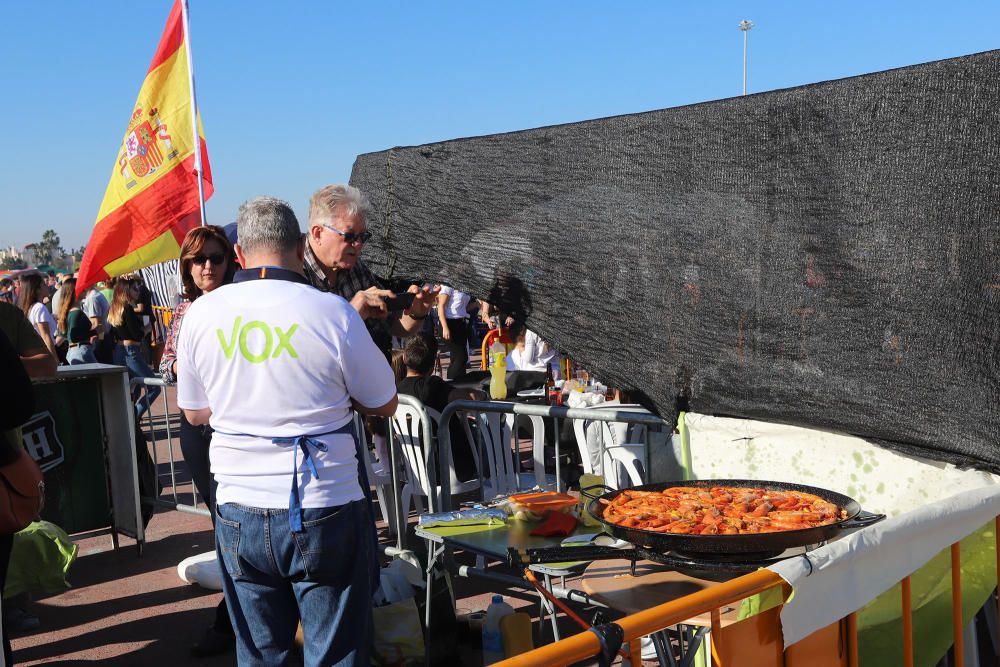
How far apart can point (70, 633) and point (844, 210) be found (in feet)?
15.4

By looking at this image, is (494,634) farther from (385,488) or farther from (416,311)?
(385,488)

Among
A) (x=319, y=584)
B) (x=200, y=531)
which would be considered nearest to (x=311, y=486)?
(x=319, y=584)

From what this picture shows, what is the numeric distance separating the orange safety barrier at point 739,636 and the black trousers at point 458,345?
37.5ft

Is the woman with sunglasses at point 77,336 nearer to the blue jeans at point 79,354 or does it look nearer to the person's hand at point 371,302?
the blue jeans at point 79,354

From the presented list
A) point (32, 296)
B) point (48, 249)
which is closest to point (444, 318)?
point (32, 296)

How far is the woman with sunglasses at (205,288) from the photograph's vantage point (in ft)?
15.1

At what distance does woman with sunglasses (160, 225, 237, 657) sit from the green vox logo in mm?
1903

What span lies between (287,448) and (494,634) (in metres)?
1.81

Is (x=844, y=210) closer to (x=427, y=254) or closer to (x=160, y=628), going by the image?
(x=427, y=254)

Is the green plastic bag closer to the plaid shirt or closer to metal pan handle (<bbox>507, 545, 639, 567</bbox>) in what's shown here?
the plaid shirt

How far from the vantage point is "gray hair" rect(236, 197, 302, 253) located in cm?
294

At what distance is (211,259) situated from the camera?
4637 mm

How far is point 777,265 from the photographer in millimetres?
3279

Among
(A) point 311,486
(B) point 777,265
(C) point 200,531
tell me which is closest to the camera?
(A) point 311,486
